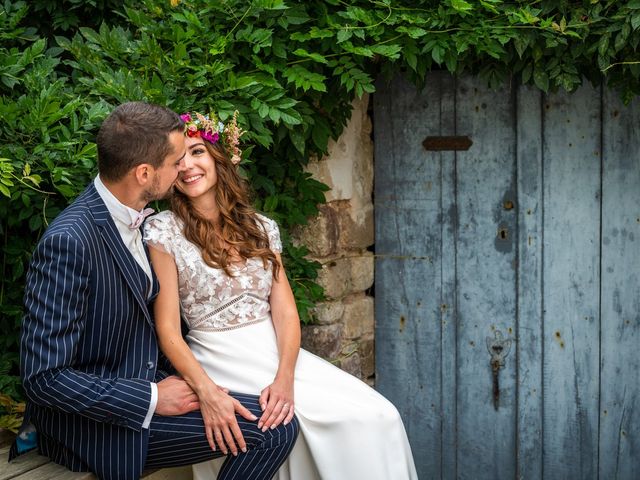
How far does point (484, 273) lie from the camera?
391 centimetres

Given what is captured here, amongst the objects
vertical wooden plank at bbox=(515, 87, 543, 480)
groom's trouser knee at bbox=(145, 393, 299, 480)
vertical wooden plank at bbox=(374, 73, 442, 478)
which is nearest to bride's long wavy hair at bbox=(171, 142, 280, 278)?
groom's trouser knee at bbox=(145, 393, 299, 480)

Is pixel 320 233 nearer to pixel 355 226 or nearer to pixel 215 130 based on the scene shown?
pixel 355 226

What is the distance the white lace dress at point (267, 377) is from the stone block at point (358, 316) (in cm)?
94

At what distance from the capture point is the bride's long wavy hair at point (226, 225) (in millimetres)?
2861

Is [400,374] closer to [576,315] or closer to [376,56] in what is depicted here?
[576,315]

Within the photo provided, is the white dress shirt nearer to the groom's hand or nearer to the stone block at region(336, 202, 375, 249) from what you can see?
the groom's hand

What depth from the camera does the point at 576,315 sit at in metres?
3.79

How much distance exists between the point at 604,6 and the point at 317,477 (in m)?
2.06

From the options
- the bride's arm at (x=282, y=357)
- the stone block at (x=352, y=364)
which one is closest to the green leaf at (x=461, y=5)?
the bride's arm at (x=282, y=357)

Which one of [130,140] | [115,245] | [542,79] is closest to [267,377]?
[115,245]

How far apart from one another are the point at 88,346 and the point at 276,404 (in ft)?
2.02

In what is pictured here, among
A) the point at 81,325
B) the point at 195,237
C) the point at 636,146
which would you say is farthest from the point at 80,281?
the point at 636,146

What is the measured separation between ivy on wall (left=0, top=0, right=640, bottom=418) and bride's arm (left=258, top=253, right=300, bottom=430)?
1.77 feet

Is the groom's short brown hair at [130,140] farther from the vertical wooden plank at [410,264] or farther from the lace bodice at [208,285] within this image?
the vertical wooden plank at [410,264]
